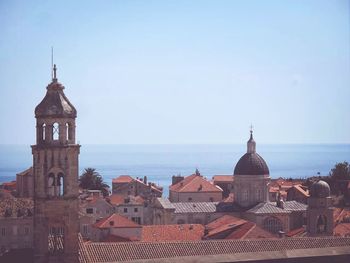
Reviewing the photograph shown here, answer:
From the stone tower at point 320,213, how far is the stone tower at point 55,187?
2124 centimetres

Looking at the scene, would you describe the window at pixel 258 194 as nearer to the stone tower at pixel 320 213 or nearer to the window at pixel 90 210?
the stone tower at pixel 320 213

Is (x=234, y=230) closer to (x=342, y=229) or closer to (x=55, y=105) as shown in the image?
(x=342, y=229)

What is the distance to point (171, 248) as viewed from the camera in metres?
24.0

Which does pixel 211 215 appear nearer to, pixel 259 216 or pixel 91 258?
pixel 259 216

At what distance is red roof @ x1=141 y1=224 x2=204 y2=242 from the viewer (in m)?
38.3

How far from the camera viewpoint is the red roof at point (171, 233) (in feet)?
126

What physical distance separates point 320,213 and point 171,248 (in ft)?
54.9

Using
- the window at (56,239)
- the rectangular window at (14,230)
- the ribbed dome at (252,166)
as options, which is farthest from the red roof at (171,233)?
the window at (56,239)

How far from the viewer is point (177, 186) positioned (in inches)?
2463

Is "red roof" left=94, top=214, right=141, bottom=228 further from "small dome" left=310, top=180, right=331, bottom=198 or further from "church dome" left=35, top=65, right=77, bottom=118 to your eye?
"church dome" left=35, top=65, right=77, bottom=118

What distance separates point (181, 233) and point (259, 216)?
328 inches

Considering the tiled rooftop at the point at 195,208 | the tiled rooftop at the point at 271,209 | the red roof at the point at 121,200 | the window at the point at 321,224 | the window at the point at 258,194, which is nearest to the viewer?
the window at the point at 321,224

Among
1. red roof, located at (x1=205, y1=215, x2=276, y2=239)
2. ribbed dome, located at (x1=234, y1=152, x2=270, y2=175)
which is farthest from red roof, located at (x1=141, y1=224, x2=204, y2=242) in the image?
ribbed dome, located at (x1=234, y1=152, x2=270, y2=175)

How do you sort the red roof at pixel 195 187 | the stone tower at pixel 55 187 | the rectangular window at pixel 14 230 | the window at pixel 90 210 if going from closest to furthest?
the stone tower at pixel 55 187 → the rectangular window at pixel 14 230 → the window at pixel 90 210 → the red roof at pixel 195 187
